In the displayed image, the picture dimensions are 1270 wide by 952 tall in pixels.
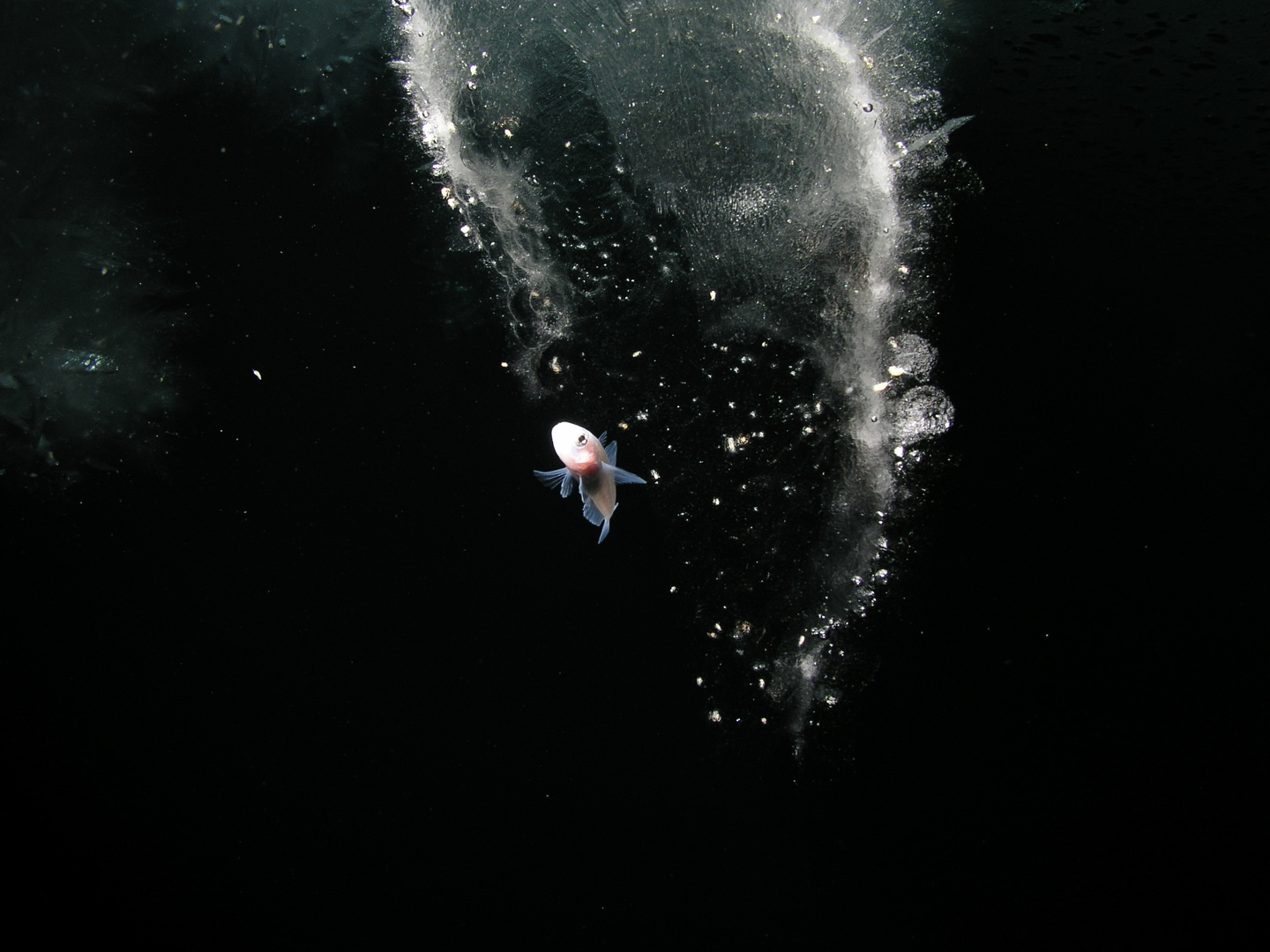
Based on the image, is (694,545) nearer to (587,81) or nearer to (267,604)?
(587,81)

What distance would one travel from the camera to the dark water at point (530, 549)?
41.2 inches

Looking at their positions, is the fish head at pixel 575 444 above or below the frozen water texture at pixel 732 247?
below

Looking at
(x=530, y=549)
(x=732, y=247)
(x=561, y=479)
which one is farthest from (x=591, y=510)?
(x=732, y=247)

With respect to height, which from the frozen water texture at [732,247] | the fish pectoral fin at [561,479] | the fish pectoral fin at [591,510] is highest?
the frozen water texture at [732,247]

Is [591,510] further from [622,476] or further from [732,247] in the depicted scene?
[732,247]

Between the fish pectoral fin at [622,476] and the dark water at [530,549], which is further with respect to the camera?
the dark water at [530,549]

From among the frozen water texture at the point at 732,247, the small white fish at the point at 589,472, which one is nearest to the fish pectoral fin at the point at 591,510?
the small white fish at the point at 589,472

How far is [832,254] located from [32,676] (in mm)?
2249

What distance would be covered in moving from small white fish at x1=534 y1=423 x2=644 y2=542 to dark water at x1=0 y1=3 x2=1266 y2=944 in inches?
3.9

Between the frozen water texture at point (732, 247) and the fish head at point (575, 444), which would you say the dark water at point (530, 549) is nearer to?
the frozen water texture at point (732, 247)

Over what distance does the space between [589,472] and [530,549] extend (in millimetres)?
370

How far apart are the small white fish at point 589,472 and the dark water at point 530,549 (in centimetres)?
10

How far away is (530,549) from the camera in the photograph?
119 centimetres

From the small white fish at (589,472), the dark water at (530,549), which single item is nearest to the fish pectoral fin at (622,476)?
the small white fish at (589,472)
